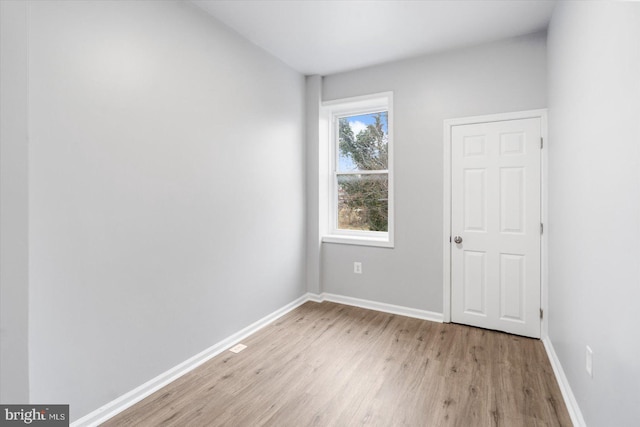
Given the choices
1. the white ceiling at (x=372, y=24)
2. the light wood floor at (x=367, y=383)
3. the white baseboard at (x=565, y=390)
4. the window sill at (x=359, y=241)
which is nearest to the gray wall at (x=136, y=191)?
the white ceiling at (x=372, y=24)

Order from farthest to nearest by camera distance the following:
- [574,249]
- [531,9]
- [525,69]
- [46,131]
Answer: [525,69]
[531,9]
[574,249]
[46,131]

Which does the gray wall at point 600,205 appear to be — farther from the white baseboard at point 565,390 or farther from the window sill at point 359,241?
the window sill at point 359,241

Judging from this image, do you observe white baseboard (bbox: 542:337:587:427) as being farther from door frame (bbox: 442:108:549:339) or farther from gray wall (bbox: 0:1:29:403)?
gray wall (bbox: 0:1:29:403)

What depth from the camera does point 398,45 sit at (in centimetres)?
308

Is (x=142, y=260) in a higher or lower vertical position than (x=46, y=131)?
lower

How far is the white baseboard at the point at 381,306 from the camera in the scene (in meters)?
3.35

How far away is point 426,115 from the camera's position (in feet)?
10.9

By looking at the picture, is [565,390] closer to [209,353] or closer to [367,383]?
[367,383]

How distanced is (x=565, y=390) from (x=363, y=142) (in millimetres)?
2885

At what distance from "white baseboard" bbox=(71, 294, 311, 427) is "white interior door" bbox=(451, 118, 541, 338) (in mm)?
2059

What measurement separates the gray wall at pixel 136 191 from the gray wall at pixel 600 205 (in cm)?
208

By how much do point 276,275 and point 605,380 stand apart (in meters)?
2.63

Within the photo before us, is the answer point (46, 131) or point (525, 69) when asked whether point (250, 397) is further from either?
point (525, 69)

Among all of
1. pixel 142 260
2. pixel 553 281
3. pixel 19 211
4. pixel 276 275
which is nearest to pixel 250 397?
pixel 142 260
